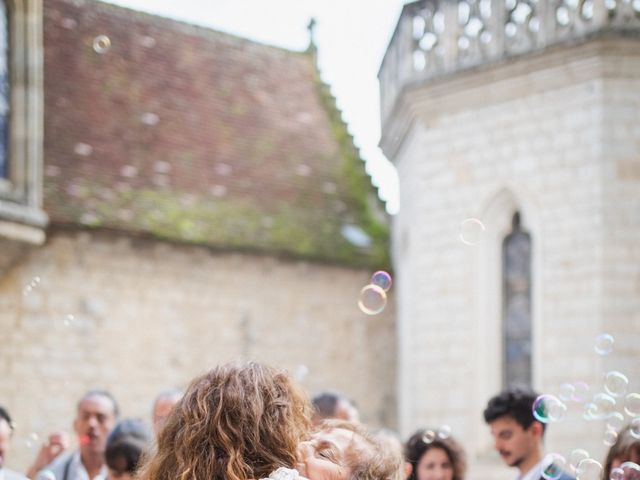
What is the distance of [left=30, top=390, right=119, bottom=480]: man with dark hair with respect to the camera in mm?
6400

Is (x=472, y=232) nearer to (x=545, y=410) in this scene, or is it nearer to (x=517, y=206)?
(x=517, y=206)

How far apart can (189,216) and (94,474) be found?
855 centimetres

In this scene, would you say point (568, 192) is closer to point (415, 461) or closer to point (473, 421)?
point (473, 421)

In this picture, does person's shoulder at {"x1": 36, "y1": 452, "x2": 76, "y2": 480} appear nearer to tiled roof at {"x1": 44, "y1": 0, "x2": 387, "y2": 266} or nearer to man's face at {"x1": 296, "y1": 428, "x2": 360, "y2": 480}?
man's face at {"x1": 296, "y1": 428, "x2": 360, "y2": 480}

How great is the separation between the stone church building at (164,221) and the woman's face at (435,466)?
7.24 m

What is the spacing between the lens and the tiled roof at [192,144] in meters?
14.6

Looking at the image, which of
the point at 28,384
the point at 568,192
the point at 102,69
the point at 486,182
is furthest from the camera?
the point at 102,69

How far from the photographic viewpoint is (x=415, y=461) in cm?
607

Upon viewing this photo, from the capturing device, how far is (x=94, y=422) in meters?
6.83

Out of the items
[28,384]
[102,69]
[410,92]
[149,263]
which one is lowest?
[28,384]

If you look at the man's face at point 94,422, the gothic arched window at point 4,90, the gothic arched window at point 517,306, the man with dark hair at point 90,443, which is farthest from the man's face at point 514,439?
the gothic arched window at point 4,90

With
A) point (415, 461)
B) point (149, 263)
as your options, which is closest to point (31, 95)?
point (149, 263)

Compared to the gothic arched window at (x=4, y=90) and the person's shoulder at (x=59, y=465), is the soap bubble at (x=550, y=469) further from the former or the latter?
the gothic arched window at (x=4, y=90)

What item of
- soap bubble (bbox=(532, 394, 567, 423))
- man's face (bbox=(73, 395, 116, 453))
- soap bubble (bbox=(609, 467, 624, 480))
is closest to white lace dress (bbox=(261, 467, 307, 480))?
soap bubble (bbox=(609, 467, 624, 480))
